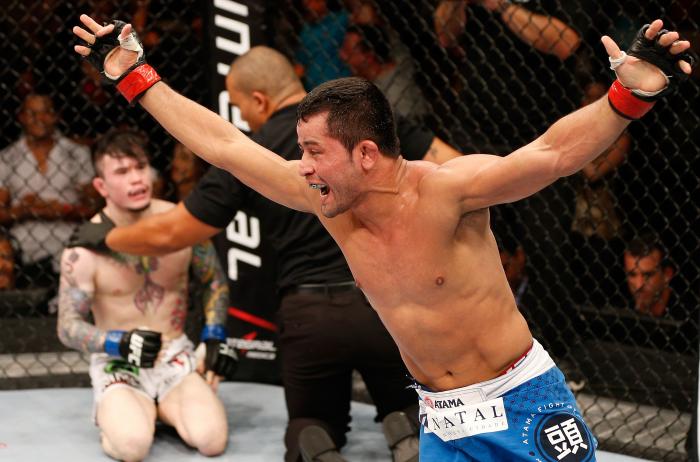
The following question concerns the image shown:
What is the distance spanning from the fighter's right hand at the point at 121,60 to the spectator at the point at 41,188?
219cm

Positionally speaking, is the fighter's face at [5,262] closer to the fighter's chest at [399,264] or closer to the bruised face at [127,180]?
the bruised face at [127,180]

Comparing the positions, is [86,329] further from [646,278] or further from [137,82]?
[646,278]

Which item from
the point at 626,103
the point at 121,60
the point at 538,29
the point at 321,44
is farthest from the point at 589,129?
the point at 321,44

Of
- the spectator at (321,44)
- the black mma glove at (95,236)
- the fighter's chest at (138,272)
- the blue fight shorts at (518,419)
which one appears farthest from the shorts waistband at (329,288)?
the spectator at (321,44)

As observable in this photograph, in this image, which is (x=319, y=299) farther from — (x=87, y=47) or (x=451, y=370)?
(x=87, y=47)

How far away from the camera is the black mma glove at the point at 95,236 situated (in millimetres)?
3096

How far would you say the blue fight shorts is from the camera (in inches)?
→ 77.2

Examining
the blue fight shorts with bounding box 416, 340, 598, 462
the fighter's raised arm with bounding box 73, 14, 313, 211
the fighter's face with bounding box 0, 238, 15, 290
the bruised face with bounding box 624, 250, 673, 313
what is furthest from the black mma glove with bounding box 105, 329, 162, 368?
the bruised face with bounding box 624, 250, 673, 313

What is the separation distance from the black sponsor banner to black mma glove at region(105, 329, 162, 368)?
676 mm

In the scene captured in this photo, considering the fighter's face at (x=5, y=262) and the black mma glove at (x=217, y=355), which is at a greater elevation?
the fighter's face at (x=5, y=262)

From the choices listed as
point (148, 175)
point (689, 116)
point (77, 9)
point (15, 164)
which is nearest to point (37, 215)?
point (15, 164)

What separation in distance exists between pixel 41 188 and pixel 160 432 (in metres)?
1.39

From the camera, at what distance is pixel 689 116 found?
3.44m

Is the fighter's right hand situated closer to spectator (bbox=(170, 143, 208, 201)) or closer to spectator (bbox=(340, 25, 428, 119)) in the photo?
spectator (bbox=(340, 25, 428, 119))
